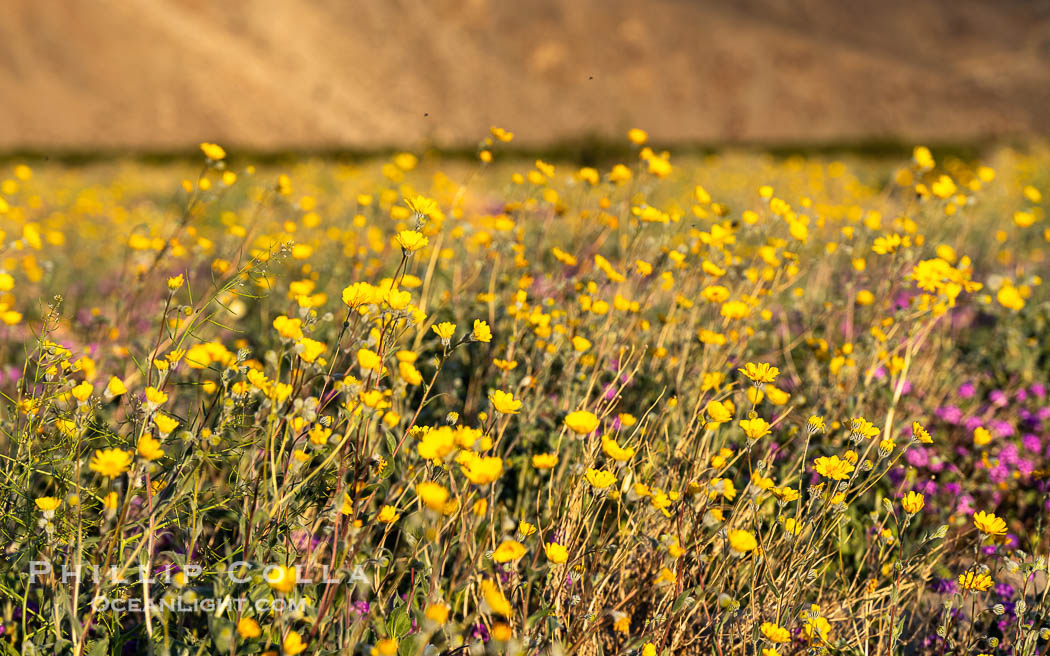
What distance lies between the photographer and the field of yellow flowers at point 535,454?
4.67 ft

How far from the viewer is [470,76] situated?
3431 cm

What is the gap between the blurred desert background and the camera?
96.6ft

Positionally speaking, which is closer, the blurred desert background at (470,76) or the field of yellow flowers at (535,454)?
the field of yellow flowers at (535,454)

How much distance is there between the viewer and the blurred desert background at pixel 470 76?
29.5m

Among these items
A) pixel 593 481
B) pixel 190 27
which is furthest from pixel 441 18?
pixel 593 481

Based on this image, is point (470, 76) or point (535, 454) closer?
point (535, 454)

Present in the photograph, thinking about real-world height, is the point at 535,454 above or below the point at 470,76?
below

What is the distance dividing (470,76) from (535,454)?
114 ft

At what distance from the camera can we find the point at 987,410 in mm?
2852

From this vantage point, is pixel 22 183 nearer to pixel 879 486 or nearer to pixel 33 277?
pixel 33 277

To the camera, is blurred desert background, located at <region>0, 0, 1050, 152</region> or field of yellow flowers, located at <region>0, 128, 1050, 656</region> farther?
blurred desert background, located at <region>0, 0, 1050, 152</region>

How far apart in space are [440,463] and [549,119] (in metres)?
34.0

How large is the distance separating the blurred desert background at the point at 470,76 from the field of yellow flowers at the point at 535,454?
25.9 meters

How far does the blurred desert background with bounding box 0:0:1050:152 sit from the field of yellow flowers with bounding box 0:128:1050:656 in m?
25.9
